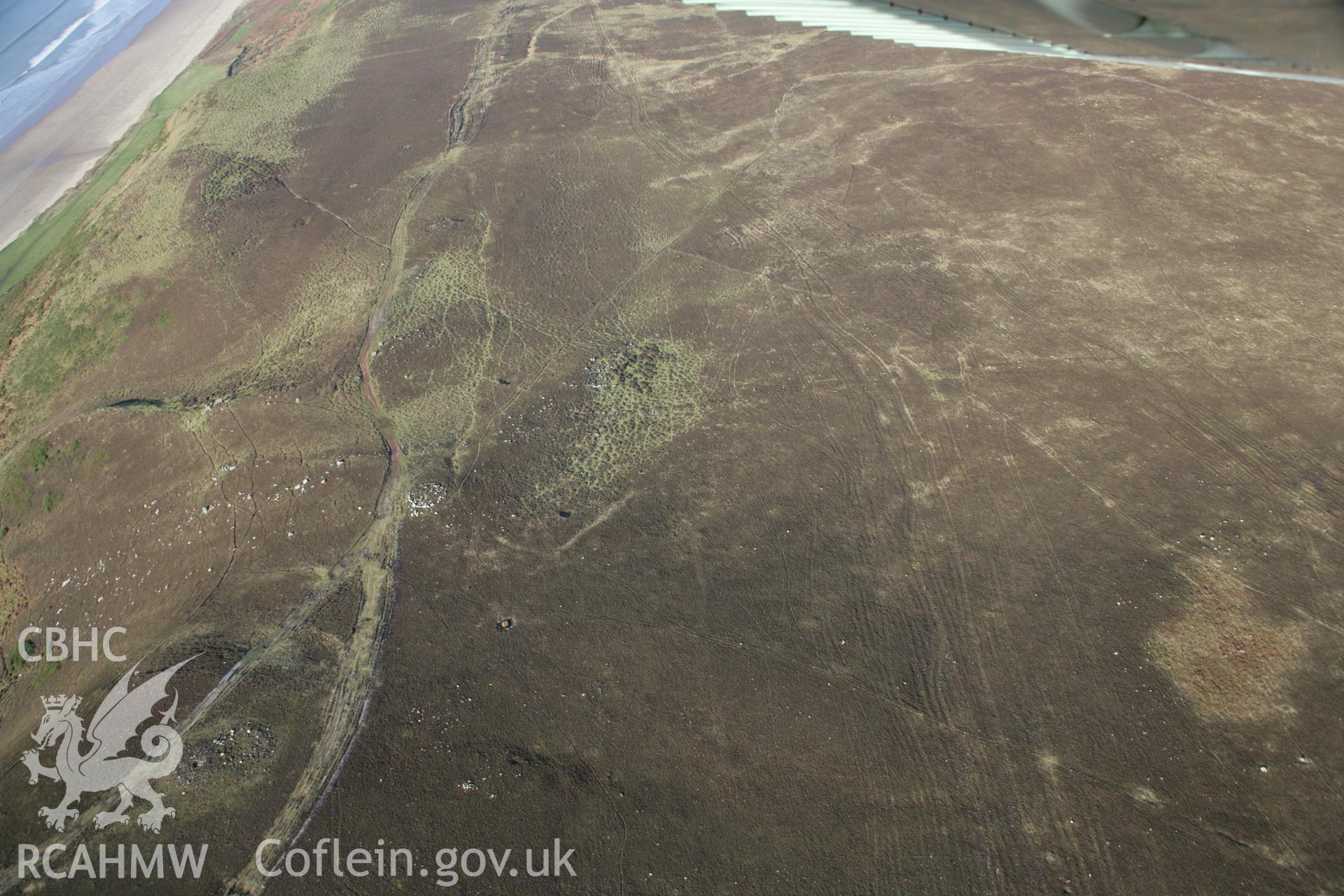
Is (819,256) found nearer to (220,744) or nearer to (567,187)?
(567,187)

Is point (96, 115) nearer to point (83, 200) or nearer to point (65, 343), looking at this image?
point (83, 200)

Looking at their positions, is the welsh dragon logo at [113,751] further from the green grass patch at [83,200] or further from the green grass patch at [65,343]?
the green grass patch at [83,200]

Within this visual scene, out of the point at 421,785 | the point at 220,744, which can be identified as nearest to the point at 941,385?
the point at 421,785

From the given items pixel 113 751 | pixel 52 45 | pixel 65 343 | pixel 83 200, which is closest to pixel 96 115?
pixel 83 200

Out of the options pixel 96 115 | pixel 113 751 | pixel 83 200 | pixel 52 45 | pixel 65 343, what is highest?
pixel 52 45

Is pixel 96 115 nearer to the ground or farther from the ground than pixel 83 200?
farther from the ground

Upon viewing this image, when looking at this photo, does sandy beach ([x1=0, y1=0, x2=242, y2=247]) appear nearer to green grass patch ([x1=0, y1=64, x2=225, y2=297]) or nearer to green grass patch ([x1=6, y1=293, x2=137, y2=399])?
green grass patch ([x1=0, y1=64, x2=225, y2=297])

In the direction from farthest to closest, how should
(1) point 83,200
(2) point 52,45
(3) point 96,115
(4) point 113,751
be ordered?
1. (2) point 52,45
2. (3) point 96,115
3. (1) point 83,200
4. (4) point 113,751

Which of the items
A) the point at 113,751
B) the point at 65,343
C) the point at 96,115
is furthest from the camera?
the point at 96,115
